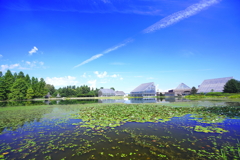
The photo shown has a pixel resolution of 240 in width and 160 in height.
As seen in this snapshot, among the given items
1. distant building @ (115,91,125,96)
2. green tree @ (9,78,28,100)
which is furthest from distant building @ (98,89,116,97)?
green tree @ (9,78,28,100)

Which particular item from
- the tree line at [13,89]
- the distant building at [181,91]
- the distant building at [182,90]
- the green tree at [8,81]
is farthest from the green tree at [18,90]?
the distant building at [182,90]

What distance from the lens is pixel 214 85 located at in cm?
6134

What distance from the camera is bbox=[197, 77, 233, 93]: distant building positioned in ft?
190

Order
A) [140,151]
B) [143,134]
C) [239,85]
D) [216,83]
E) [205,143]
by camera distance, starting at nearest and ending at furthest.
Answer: [140,151], [205,143], [143,134], [239,85], [216,83]

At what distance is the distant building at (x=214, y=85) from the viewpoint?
5788 centimetres

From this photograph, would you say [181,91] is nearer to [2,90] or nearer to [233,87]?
[233,87]

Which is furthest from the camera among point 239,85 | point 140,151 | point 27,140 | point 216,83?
point 216,83

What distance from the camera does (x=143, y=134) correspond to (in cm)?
605

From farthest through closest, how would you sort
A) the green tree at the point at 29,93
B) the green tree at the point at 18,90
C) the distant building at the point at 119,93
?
the distant building at the point at 119,93, the green tree at the point at 29,93, the green tree at the point at 18,90

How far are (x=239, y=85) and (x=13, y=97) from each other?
90543 millimetres

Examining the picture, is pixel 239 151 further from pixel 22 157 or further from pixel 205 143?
pixel 22 157

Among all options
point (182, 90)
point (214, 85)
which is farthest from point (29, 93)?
point (214, 85)

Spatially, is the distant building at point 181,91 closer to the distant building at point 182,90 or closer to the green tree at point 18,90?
the distant building at point 182,90

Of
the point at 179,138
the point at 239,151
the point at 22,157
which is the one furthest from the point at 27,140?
the point at 239,151
